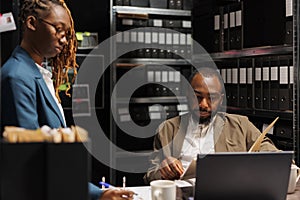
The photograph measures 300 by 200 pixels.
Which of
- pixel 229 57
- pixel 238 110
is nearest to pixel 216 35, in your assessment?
pixel 229 57

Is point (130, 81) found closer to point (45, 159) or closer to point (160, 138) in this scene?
point (160, 138)

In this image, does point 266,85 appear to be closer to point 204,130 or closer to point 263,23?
point 263,23

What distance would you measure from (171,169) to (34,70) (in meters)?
0.88

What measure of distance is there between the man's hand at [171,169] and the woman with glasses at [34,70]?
690mm

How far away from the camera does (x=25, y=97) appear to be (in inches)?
52.5

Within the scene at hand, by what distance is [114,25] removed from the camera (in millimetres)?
3760

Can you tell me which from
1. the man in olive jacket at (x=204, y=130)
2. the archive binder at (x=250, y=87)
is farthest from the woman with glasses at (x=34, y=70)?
the archive binder at (x=250, y=87)

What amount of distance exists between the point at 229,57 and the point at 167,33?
Result: 70 centimetres

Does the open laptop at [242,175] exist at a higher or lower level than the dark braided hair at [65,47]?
lower

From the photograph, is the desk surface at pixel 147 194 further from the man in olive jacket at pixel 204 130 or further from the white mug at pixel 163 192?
the man in olive jacket at pixel 204 130

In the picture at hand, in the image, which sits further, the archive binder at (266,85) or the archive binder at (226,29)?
the archive binder at (226,29)

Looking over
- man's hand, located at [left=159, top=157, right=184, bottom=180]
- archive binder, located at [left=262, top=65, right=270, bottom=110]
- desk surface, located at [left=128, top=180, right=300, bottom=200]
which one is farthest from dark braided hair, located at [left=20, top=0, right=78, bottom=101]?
archive binder, located at [left=262, top=65, right=270, bottom=110]

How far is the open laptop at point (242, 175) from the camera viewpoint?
1.31 metres

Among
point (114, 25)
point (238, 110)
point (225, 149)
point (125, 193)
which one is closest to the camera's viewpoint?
point (125, 193)
